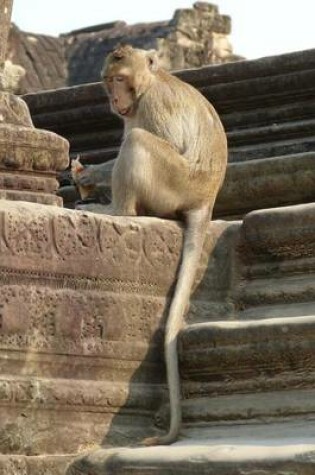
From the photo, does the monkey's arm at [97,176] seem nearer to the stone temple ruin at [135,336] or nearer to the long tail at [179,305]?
the stone temple ruin at [135,336]

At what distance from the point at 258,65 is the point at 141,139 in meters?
1.80

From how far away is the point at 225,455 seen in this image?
4336mm

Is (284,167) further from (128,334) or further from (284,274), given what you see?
(128,334)

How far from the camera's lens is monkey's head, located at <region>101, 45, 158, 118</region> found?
5.84 metres

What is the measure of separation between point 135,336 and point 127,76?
117 cm

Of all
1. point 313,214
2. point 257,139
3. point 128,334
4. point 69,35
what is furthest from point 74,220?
point 69,35

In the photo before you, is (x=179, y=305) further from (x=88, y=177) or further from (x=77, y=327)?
(x=88, y=177)

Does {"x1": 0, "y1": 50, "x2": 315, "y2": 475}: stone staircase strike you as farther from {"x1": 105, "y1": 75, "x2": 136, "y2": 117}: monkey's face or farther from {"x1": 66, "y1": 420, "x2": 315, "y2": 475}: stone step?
{"x1": 105, "y1": 75, "x2": 136, "y2": 117}: monkey's face

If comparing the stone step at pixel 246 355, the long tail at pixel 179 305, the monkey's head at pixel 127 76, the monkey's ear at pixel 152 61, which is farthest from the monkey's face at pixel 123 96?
the stone step at pixel 246 355

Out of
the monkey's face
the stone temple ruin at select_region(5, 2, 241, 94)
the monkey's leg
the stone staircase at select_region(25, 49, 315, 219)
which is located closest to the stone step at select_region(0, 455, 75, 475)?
the monkey's leg

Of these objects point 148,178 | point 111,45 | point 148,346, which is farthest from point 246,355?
point 111,45

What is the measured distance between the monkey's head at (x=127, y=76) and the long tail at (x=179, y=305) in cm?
56

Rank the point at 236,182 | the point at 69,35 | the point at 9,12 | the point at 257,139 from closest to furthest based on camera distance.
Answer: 1. the point at 9,12
2. the point at 236,182
3. the point at 257,139
4. the point at 69,35

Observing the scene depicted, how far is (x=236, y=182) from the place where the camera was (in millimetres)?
6480
